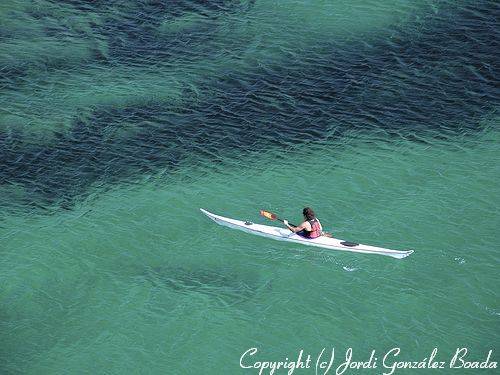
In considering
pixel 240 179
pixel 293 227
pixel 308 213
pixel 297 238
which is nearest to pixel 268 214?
pixel 293 227

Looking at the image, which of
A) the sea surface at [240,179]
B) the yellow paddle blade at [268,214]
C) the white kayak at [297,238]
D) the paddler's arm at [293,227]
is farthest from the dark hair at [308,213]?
the yellow paddle blade at [268,214]

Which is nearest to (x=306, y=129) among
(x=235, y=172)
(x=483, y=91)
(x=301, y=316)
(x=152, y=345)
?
(x=235, y=172)

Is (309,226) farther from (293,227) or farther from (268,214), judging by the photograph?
(268,214)

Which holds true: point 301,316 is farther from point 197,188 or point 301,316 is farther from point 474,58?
point 474,58

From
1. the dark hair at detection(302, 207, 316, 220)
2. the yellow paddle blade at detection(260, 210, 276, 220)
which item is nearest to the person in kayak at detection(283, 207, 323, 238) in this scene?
the dark hair at detection(302, 207, 316, 220)

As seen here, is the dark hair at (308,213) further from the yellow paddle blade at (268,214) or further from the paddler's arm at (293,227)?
the yellow paddle blade at (268,214)

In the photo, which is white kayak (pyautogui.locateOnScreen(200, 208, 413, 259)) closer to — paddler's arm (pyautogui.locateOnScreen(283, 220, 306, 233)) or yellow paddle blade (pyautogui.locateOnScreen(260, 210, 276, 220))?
paddler's arm (pyautogui.locateOnScreen(283, 220, 306, 233))

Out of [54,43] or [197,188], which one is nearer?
[197,188]
